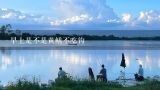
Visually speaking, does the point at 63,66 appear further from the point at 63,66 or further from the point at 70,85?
the point at 70,85

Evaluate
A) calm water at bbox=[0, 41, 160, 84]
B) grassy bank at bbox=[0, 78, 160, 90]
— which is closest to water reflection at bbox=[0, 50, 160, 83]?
calm water at bbox=[0, 41, 160, 84]

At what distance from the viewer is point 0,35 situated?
513 feet

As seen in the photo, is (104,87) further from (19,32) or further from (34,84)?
(19,32)

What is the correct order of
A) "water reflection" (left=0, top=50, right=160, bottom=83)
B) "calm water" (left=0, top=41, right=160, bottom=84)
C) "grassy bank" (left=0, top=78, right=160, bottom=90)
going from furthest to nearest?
"water reflection" (left=0, top=50, right=160, bottom=83) < "calm water" (left=0, top=41, right=160, bottom=84) < "grassy bank" (left=0, top=78, right=160, bottom=90)

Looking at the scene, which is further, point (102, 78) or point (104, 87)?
point (102, 78)

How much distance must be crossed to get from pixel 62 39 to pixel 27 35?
10.9 metres

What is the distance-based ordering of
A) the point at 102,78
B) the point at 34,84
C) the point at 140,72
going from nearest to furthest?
1. the point at 34,84
2. the point at 102,78
3. the point at 140,72

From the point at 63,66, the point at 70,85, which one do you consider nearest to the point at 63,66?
the point at 63,66

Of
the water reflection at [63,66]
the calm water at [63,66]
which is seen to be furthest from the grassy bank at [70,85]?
the water reflection at [63,66]

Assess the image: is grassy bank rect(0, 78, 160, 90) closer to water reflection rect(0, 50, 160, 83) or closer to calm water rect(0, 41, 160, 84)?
calm water rect(0, 41, 160, 84)

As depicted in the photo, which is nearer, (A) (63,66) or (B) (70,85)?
(B) (70,85)

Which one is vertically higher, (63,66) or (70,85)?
(70,85)

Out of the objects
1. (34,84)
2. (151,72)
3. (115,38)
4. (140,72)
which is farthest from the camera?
(115,38)

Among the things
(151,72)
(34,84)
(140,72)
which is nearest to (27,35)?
(151,72)
